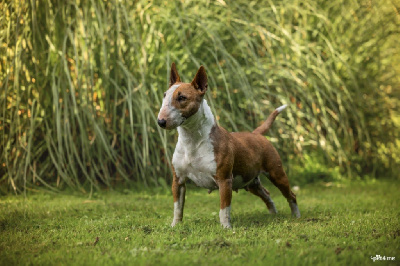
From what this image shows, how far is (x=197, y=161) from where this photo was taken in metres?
3.35

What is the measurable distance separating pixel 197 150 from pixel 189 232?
57cm

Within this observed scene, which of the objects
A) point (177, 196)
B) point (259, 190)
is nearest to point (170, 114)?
point (177, 196)

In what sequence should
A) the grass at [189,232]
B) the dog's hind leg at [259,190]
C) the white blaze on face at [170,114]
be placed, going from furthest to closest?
the dog's hind leg at [259,190], the white blaze on face at [170,114], the grass at [189,232]

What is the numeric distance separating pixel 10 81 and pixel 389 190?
4507 mm

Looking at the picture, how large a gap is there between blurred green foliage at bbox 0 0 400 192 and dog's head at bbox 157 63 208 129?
154cm

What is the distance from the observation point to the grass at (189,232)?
250 cm

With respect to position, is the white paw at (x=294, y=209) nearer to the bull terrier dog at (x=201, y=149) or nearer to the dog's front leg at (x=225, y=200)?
the bull terrier dog at (x=201, y=149)

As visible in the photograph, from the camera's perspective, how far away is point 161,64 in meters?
5.60

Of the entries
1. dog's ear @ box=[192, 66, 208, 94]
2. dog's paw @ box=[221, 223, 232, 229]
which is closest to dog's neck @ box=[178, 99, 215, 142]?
dog's ear @ box=[192, 66, 208, 94]

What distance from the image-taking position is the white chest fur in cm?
333

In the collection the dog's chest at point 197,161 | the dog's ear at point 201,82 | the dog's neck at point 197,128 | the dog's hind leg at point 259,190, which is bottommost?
the dog's hind leg at point 259,190

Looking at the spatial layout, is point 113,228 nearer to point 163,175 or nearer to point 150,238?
point 150,238

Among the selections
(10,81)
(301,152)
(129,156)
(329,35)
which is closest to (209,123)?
(129,156)

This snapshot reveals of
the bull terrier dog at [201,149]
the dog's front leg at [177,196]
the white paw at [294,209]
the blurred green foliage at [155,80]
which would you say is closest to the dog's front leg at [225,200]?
the bull terrier dog at [201,149]
